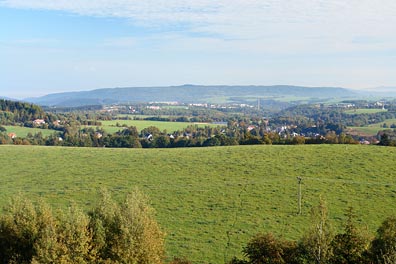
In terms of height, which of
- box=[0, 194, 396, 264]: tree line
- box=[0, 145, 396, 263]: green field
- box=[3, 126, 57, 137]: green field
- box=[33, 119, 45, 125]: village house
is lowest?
box=[3, 126, 57, 137]: green field

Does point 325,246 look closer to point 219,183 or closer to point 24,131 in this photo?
point 219,183

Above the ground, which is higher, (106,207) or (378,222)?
(106,207)

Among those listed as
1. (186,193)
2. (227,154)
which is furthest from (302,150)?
(186,193)

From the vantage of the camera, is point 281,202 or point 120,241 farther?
point 281,202

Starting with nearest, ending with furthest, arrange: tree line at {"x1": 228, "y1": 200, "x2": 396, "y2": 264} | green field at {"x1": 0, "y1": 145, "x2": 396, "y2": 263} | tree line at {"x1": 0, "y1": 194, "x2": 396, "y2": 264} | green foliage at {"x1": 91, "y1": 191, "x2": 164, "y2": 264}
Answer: tree line at {"x1": 0, "y1": 194, "x2": 396, "y2": 264}, tree line at {"x1": 228, "y1": 200, "x2": 396, "y2": 264}, green foliage at {"x1": 91, "y1": 191, "x2": 164, "y2": 264}, green field at {"x1": 0, "y1": 145, "x2": 396, "y2": 263}

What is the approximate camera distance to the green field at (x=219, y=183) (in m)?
30.2

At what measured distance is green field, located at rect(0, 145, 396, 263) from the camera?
30188mm

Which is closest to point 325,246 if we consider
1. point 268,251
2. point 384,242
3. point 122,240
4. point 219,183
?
point 384,242

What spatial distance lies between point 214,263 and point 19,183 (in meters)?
Result: 25.3

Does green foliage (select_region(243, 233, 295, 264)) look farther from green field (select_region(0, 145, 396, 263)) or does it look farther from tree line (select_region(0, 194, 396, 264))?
green field (select_region(0, 145, 396, 263))

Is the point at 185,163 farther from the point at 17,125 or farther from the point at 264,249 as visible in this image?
the point at 17,125

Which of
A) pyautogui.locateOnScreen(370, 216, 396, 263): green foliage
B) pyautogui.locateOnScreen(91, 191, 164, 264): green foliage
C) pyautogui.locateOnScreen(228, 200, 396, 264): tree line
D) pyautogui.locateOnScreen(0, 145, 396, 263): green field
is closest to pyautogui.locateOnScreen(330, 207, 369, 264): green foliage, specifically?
pyautogui.locateOnScreen(228, 200, 396, 264): tree line

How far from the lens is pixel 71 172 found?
45406 millimetres

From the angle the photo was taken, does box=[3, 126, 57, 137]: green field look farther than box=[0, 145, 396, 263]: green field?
Yes
